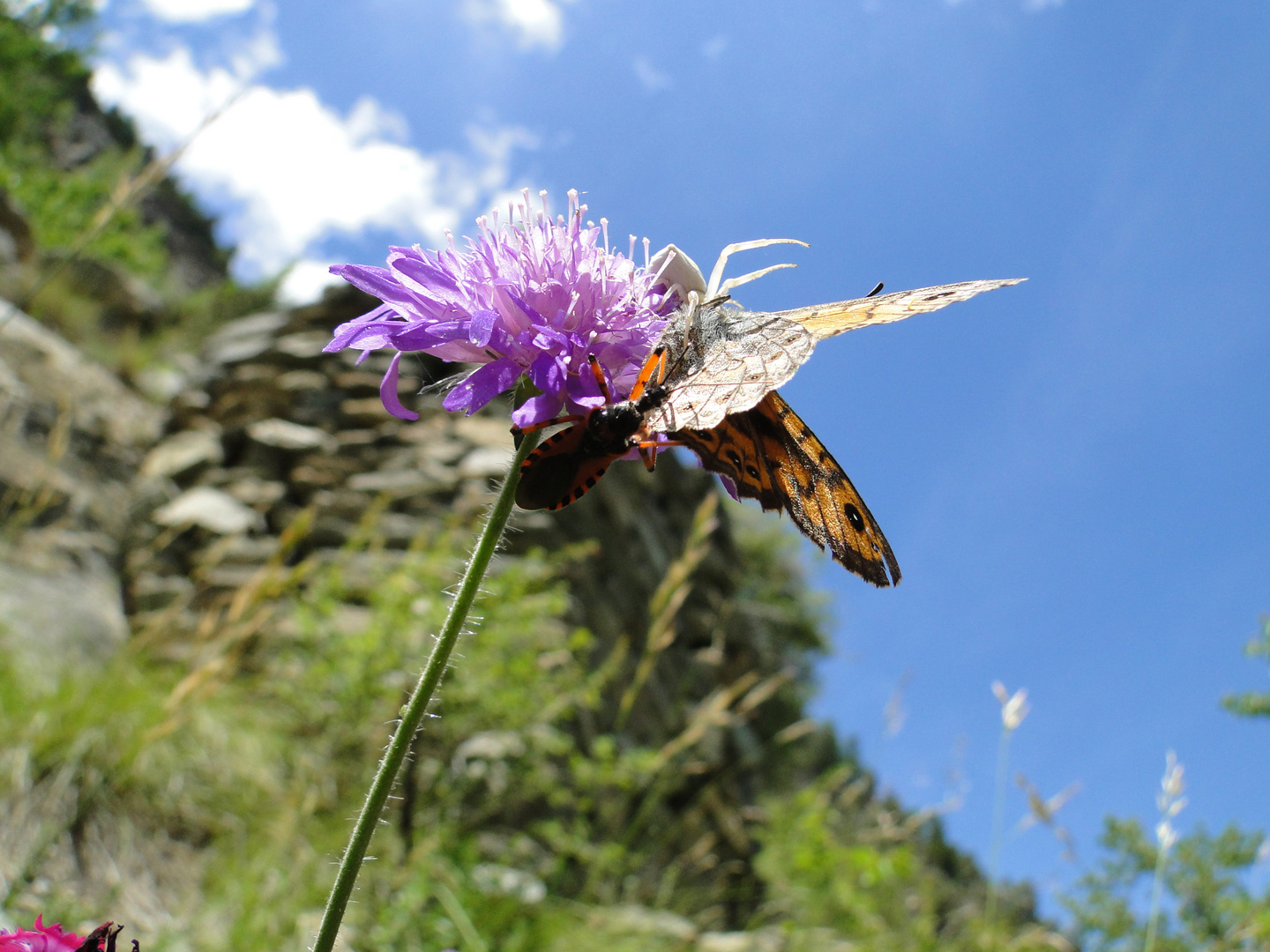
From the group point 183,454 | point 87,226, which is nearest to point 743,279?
point 183,454

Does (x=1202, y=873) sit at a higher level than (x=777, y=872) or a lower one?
higher

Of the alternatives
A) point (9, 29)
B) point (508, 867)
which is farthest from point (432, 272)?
point (9, 29)

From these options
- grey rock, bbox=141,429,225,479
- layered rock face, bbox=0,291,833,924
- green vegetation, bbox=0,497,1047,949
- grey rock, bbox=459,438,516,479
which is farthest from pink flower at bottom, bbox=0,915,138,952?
grey rock, bbox=141,429,225,479

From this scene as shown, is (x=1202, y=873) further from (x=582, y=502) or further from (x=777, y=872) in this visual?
(x=582, y=502)

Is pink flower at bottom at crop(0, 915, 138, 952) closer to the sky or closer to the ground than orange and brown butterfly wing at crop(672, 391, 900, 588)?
closer to the ground

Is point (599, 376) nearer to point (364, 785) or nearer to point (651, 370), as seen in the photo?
point (651, 370)

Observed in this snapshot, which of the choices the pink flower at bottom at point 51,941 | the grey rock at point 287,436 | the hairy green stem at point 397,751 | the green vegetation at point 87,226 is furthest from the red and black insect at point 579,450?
the grey rock at point 287,436

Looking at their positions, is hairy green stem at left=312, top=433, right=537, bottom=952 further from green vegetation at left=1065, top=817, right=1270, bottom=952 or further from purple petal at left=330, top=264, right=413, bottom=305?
green vegetation at left=1065, top=817, right=1270, bottom=952
